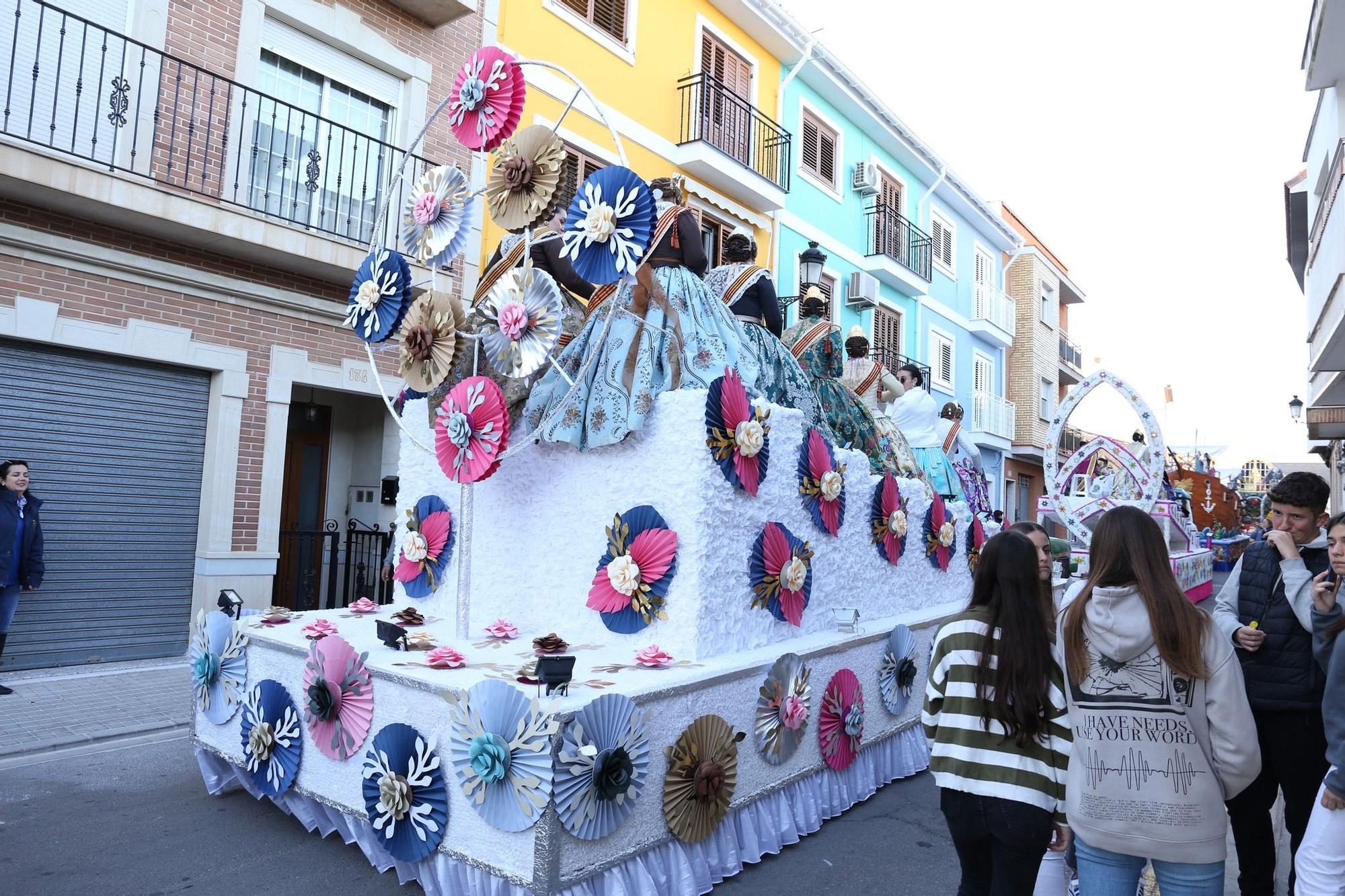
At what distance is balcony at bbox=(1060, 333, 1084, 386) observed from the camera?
29672mm

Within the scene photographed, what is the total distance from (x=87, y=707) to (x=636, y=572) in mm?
4656

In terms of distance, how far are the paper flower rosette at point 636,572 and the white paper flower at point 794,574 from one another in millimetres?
718

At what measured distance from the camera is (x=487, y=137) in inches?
152

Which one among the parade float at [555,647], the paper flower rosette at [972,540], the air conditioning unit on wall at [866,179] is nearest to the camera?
the parade float at [555,647]

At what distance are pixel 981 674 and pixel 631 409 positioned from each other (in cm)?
190

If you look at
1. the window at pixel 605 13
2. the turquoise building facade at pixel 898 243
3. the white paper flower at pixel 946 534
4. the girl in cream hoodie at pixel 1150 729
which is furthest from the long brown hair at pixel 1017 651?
the turquoise building facade at pixel 898 243

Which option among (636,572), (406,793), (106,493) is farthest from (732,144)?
(406,793)

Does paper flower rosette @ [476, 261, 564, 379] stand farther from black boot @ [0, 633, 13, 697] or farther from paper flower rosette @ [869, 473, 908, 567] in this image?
black boot @ [0, 633, 13, 697]

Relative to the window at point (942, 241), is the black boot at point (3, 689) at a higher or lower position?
lower

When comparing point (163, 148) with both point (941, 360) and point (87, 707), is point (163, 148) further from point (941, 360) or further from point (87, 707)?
point (941, 360)

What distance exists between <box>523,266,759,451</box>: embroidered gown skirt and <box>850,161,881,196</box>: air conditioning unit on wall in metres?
13.9

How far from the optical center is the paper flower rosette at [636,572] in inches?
148

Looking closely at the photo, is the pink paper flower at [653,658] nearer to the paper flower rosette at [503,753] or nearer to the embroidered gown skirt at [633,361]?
the paper flower rosette at [503,753]

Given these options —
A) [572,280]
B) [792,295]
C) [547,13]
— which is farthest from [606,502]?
[792,295]
